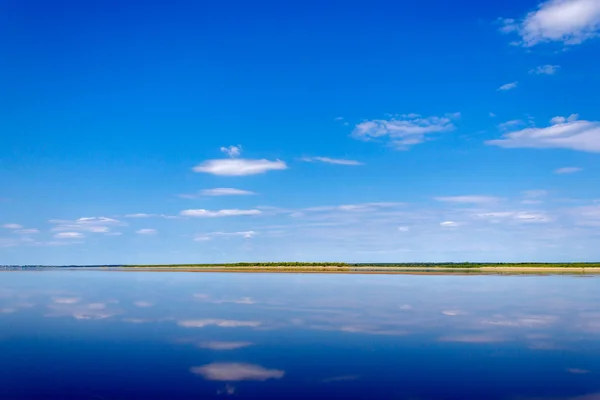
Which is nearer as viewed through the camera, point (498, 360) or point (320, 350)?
point (498, 360)

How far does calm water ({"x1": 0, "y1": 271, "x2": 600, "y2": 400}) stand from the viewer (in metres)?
14.6

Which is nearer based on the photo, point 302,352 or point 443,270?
point 302,352

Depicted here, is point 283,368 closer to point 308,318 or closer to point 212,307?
point 308,318

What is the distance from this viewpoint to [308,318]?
2870 centimetres

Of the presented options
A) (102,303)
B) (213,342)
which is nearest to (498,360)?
(213,342)

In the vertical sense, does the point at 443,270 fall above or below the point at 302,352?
above

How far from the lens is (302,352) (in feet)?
64.6

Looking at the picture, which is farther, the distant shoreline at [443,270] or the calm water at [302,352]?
the distant shoreline at [443,270]

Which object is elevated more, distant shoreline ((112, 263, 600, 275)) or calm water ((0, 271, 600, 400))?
distant shoreline ((112, 263, 600, 275))

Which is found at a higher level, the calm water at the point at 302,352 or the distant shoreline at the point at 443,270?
the distant shoreline at the point at 443,270

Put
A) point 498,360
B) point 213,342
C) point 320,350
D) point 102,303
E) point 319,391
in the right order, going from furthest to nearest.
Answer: point 102,303 → point 213,342 → point 320,350 → point 498,360 → point 319,391

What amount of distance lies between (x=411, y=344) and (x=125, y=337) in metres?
12.0

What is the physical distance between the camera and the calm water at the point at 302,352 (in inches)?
576

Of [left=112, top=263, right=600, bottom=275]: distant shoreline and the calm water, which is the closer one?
the calm water
